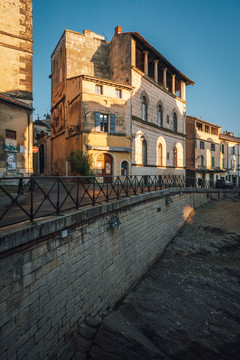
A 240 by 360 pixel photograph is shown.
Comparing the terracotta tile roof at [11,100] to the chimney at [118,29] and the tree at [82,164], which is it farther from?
the chimney at [118,29]

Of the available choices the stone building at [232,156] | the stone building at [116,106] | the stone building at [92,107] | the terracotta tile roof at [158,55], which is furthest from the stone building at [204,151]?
the stone building at [92,107]

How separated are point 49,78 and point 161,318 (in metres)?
27.7

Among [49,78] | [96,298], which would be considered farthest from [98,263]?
[49,78]

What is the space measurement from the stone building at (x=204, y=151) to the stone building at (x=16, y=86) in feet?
68.3

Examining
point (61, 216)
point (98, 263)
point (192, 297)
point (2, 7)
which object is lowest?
point (192, 297)

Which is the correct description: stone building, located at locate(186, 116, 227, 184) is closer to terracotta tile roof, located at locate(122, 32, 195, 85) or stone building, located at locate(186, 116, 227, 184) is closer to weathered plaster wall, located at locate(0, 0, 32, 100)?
terracotta tile roof, located at locate(122, 32, 195, 85)

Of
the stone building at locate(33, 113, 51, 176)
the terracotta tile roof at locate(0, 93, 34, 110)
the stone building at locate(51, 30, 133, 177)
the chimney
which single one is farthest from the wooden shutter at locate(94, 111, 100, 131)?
the stone building at locate(33, 113, 51, 176)

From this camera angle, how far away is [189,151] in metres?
29.3

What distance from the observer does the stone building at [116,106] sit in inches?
638

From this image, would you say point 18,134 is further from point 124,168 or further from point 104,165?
point 124,168

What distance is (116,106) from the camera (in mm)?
16906

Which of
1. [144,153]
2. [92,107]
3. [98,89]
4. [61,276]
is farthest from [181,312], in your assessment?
[98,89]

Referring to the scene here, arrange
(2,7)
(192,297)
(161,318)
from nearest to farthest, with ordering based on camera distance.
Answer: (161,318)
(192,297)
(2,7)

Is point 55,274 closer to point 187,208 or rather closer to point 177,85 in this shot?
point 187,208
